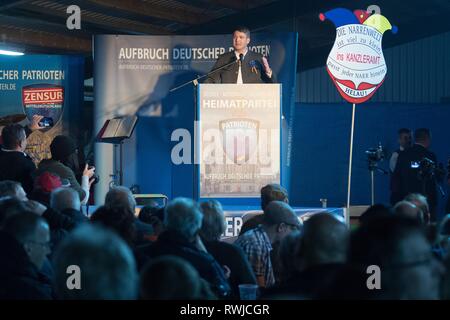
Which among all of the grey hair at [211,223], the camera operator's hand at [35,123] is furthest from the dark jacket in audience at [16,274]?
the camera operator's hand at [35,123]

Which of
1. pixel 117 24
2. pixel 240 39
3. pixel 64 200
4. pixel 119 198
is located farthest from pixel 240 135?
pixel 117 24

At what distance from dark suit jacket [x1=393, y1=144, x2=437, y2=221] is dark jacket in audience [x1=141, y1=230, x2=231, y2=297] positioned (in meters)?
5.55

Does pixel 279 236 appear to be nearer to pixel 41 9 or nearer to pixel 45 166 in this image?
pixel 45 166

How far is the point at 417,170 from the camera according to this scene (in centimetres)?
859

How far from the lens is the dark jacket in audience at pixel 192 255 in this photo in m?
3.41

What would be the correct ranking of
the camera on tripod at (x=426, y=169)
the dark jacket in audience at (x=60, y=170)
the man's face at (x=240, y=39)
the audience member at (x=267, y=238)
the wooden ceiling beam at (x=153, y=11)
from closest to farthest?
the audience member at (x=267, y=238)
the dark jacket in audience at (x=60, y=170)
the man's face at (x=240, y=39)
the camera on tripod at (x=426, y=169)
the wooden ceiling beam at (x=153, y=11)

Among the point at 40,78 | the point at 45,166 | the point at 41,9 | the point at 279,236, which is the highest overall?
the point at 41,9

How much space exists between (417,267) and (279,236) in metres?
2.51

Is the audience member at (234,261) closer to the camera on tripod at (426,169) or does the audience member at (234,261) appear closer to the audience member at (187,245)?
the audience member at (187,245)

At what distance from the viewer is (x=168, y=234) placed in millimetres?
3543

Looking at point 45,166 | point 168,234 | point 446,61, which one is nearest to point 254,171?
point 45,166

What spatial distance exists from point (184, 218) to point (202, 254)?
8.2 inches

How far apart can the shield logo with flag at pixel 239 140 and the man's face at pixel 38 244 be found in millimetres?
3478

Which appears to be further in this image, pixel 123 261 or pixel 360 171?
pixel 360 171
